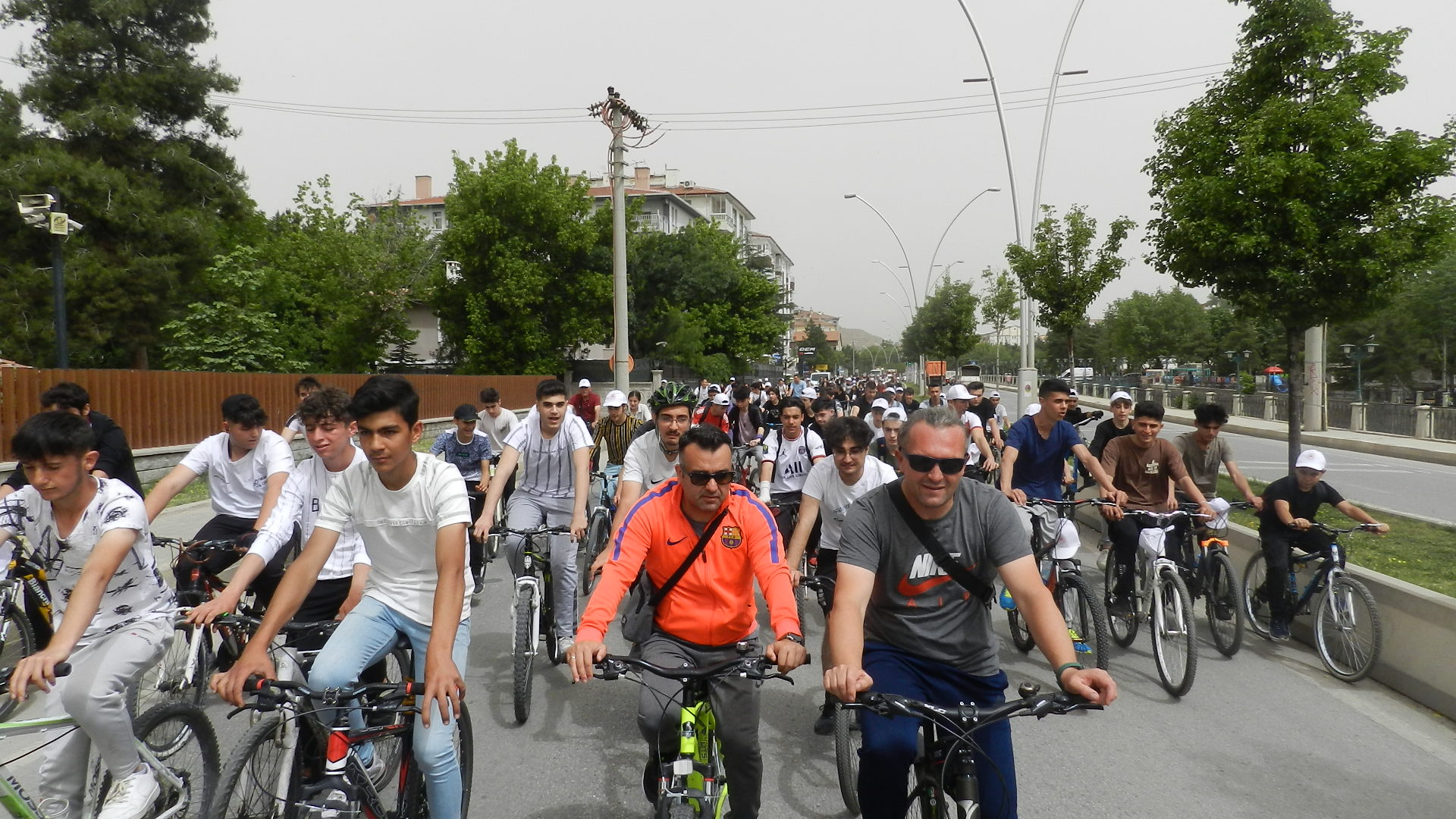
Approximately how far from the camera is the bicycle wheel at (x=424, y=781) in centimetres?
336

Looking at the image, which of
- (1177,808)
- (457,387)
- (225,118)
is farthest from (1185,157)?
(225,118)

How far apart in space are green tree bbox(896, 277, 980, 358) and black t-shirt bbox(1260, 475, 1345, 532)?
1752 inches

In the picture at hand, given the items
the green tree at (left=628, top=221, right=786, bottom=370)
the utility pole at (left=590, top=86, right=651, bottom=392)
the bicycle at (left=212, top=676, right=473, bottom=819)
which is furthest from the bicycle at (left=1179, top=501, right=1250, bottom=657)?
the green tree at (left=628, top=221, right=786, bottom=370)

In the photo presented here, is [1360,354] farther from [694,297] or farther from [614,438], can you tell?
[614,438]

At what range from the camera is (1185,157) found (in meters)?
11.5

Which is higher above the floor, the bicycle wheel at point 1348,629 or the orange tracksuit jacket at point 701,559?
the orange tracksuit jacket at point 701,559

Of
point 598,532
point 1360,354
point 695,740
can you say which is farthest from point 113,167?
point 1360,354

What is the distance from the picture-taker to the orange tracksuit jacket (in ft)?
12.4

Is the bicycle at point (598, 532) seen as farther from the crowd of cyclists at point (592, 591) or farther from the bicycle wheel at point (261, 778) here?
the bicycle wheel at point (261, 778)

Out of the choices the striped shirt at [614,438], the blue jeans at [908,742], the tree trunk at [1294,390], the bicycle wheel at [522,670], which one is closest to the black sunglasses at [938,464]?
the blue jeans at [908,742]

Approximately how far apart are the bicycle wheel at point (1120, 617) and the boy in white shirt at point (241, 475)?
5346 millimetres

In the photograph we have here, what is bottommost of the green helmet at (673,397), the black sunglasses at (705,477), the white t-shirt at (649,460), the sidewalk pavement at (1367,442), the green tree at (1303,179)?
the sidewalk pavement at (1367,442)

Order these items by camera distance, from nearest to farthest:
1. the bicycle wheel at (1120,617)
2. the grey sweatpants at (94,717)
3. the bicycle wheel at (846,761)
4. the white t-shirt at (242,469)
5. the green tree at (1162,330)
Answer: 1. the grey sweatpants at (94,717)
2. the bicycle wheel at (846,761)
3. the white t-shirt at (242,469)
4. the bicycle wheel at (1120,617)
5. the green tree at (1162,330)

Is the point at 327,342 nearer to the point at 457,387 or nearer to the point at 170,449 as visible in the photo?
the point at 457,387
